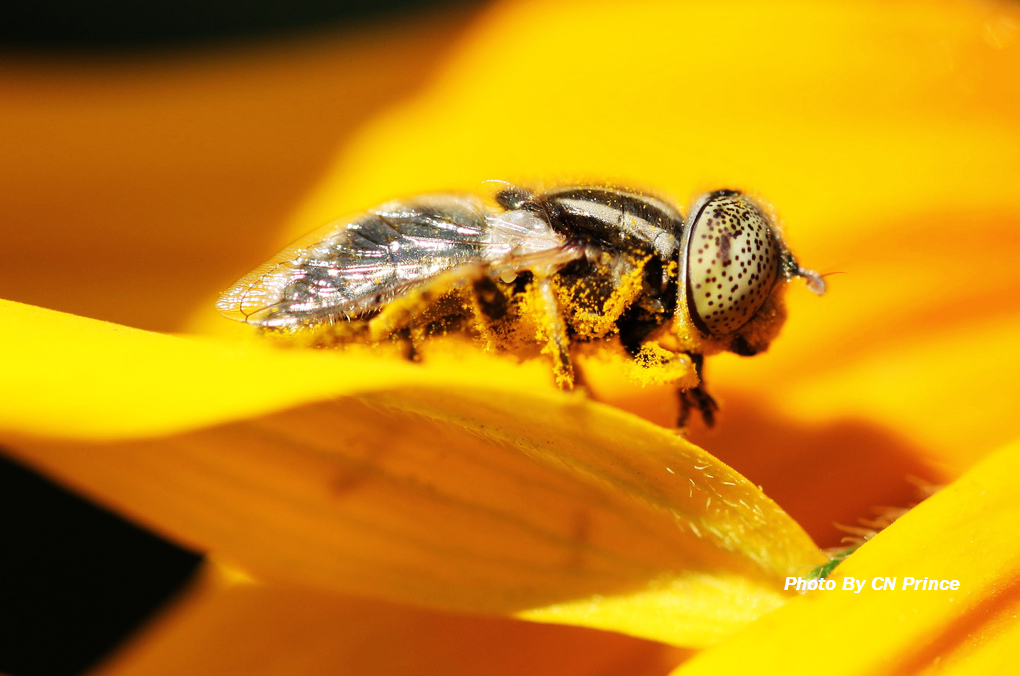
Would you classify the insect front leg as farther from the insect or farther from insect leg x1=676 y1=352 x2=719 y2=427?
insect leg x1=676 y1=352 x2=719 y2=427

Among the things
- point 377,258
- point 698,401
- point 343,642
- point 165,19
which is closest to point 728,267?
point 698,401

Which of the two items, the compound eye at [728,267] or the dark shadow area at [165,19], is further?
the dark shadow area at [165,19]

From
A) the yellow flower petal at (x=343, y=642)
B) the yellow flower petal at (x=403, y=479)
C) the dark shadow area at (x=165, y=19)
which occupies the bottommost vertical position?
the yellow flower petal at (x=343, y=642)

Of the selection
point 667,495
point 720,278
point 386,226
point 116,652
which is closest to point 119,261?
point 116,652

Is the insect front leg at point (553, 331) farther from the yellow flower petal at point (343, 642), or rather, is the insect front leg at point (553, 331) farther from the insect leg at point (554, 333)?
the yellow flower petal at point (343, 642)

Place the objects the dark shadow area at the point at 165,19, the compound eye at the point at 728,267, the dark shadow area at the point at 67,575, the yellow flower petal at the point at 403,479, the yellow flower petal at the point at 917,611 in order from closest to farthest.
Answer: the yellow flower petal at the point at 403,479 → the yellow flower petal at the point at 917,611 → the compound eye at the point at 728,267 → the dark shadow area at the point at 67,575 → the dark shadow area at the point at 165,19

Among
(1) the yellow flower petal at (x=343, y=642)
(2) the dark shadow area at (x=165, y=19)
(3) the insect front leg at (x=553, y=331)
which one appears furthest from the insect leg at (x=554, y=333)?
(2) the dark shadow area at (x=165, y=19)

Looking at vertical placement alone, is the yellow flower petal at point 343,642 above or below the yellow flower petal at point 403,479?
below
